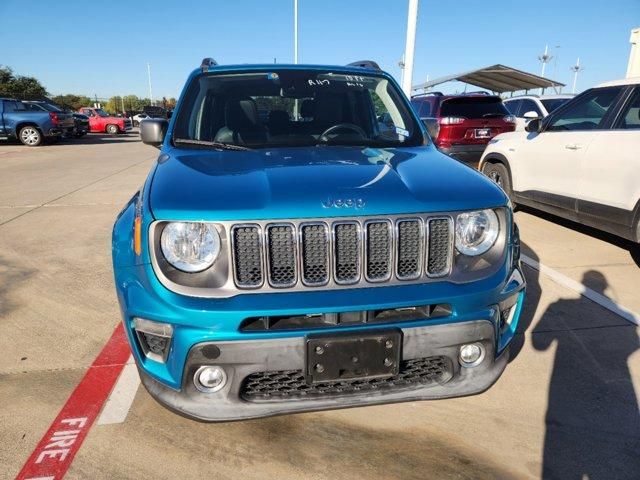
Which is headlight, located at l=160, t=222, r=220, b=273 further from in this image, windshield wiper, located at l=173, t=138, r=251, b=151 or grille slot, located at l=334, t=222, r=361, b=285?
windshield wiper, located at l=173, t=138, r=251, b=151

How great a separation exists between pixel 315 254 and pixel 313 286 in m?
0.13

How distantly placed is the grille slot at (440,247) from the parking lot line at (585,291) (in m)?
2.35

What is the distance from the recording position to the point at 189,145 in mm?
2861

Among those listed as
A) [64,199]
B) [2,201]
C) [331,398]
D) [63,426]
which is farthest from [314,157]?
[2,201]

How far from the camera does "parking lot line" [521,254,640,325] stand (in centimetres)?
365

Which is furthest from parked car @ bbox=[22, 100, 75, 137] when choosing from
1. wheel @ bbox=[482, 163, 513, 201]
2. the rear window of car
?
wheel @ bbox=[482, 163, 513, 201]

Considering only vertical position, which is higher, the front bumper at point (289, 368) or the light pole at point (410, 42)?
the light pole at point (410, 42)

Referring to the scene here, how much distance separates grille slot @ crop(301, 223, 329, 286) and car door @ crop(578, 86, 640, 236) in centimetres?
373

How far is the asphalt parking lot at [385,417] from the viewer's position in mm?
2158

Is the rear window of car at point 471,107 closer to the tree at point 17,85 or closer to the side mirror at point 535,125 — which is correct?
the side mirror at point 535,125

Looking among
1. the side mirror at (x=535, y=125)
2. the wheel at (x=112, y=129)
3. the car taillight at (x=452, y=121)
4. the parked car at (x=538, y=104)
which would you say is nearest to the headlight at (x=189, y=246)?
the side mirror at (x=535, y=125)

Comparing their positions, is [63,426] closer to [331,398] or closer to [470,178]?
[331,398]

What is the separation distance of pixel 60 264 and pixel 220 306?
3.75m

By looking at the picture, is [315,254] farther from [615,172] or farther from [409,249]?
[615,172]
